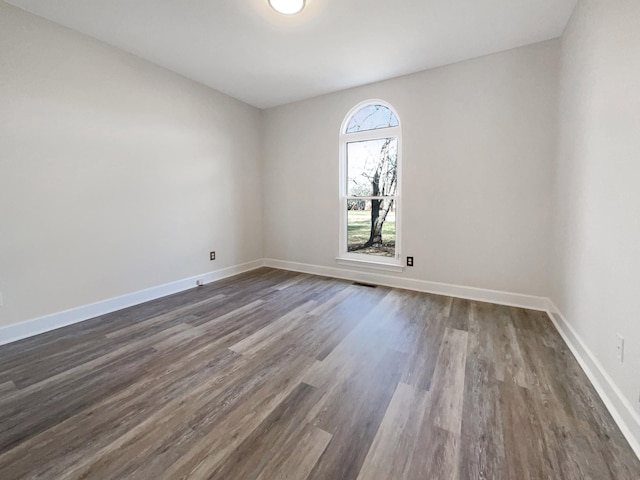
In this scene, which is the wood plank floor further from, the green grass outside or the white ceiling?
the white ceiling

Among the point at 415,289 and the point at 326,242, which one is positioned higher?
the point at 326,242

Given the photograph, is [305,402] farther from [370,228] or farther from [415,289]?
[370,228]

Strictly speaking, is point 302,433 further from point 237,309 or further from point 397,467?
point 237,309

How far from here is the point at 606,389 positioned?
57.8 inches

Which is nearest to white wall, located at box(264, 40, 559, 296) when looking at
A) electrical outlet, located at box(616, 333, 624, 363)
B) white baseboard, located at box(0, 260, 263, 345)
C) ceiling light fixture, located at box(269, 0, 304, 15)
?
electrical outlet, located at box(616, 333, 624, 363)

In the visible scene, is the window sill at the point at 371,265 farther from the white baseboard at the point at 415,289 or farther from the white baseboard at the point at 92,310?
the white baseboard at the point at 92,310

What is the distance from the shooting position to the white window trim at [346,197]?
345cm

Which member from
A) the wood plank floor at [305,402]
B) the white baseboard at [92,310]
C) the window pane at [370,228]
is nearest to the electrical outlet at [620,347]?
the wood plank floor at [305,402]

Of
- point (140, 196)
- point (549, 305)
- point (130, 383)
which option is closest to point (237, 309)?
point (130, 383)

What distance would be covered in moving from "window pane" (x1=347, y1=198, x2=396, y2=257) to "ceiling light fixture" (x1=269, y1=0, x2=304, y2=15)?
89.0 inches

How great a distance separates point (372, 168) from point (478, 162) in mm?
1301

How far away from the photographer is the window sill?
3.52 meters

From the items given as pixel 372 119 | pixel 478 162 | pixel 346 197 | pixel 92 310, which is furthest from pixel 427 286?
pixel 92 310

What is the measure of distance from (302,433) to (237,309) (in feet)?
5.68
